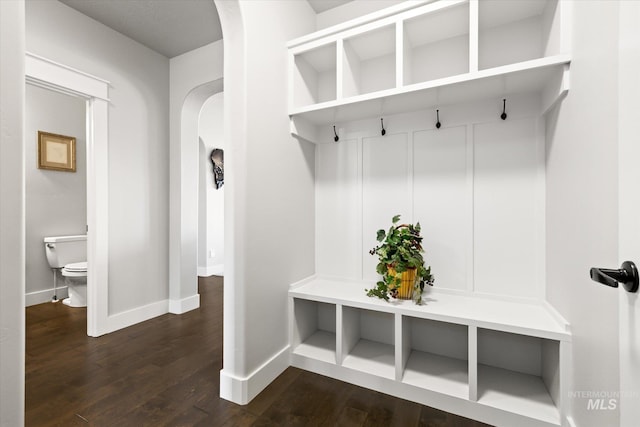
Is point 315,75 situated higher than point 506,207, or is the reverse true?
point 315,75

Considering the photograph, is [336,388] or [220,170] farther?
[220,170]

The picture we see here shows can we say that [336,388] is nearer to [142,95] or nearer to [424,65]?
[424,65]

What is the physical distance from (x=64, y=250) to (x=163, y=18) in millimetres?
2695

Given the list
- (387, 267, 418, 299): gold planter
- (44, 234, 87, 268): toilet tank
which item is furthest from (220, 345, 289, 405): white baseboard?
(44, 234, 87, 268): toilet tank

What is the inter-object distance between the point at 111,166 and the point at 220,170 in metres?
2.49

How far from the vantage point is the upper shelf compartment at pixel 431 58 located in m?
1.41

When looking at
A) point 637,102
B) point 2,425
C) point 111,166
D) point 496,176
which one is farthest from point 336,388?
point 111,166

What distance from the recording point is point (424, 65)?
1.93 meters

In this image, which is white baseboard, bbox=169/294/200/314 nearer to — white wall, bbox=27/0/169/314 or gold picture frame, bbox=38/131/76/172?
white wall, bbox=27/0/169/314

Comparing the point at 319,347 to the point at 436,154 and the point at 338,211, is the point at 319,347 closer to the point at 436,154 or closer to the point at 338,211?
the point at 338,211

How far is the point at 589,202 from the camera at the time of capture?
3.46 ft

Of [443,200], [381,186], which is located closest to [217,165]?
[381,186]

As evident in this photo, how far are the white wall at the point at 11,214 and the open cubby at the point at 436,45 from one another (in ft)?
5.18

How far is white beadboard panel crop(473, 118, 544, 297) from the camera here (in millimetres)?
1643
